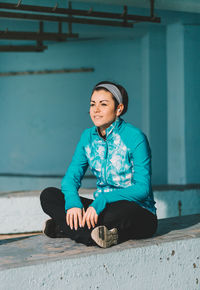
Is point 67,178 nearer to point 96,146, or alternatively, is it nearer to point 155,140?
point 96,146

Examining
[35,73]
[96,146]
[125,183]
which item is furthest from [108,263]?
[35,73]

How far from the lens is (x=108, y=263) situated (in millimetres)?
2779

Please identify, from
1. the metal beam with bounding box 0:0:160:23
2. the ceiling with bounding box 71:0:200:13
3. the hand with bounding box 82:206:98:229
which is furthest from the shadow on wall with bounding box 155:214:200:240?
the ceiling with bounding box 71:0:200:13

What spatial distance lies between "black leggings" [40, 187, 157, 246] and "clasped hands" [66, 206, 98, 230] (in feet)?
0.19

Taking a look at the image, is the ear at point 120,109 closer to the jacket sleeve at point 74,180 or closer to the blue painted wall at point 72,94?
the jacket sleeve at point 74,180

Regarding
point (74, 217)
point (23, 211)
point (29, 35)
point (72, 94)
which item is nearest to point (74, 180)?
point (74, 217)

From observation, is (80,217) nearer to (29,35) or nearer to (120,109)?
(120,109)

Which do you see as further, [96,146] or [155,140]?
[155,140]

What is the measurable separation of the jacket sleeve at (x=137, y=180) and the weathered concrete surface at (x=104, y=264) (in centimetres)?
31

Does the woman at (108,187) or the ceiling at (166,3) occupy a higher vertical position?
the ceiling at (166,3)

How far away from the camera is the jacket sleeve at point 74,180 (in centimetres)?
297

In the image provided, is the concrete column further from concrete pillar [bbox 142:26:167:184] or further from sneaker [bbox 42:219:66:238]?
sneaker [bbox 42:219:66:238]

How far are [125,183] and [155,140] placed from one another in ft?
16.6

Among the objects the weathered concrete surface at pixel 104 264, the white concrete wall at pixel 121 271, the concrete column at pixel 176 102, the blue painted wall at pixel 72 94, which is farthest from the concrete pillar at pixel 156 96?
the white concrete wall at pixel 121 271
